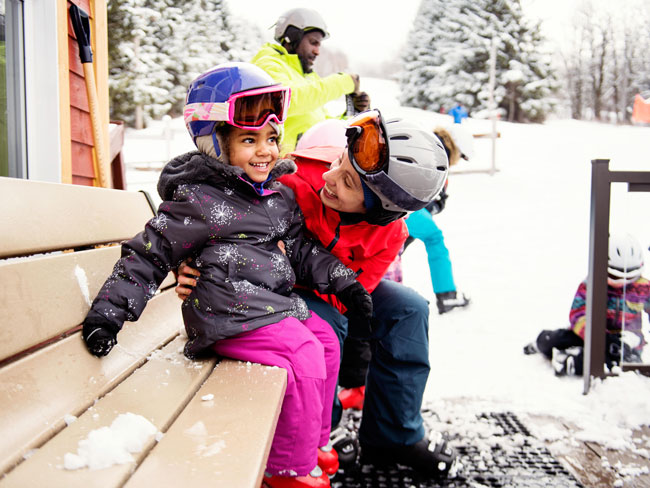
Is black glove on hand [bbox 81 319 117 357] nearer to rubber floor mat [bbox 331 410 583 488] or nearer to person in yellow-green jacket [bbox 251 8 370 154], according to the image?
rubber floor mat [bbox 331 410 583 488]

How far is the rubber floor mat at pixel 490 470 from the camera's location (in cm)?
218

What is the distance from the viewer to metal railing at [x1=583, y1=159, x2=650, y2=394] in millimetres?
3010

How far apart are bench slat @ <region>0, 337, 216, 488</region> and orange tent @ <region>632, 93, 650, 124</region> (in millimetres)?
26709

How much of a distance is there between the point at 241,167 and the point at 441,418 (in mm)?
1763

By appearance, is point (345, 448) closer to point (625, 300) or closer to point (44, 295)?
point (44, 295)

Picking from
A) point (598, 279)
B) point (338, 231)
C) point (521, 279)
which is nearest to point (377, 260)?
point (338, 231)

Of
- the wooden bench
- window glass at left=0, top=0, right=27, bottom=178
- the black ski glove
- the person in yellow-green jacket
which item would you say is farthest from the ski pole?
the black ski glove

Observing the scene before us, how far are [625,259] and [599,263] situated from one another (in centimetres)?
26

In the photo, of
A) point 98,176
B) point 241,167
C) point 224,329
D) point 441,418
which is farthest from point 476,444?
point 98,176

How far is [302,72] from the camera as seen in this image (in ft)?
12.2

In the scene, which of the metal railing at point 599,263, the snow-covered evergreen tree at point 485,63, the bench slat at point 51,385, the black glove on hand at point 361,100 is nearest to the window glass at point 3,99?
the bench slat at point 51,385

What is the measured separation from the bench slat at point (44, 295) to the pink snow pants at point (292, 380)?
505 mm

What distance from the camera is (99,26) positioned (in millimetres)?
4277

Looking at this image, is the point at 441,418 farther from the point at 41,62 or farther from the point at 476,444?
the point at 41,62
